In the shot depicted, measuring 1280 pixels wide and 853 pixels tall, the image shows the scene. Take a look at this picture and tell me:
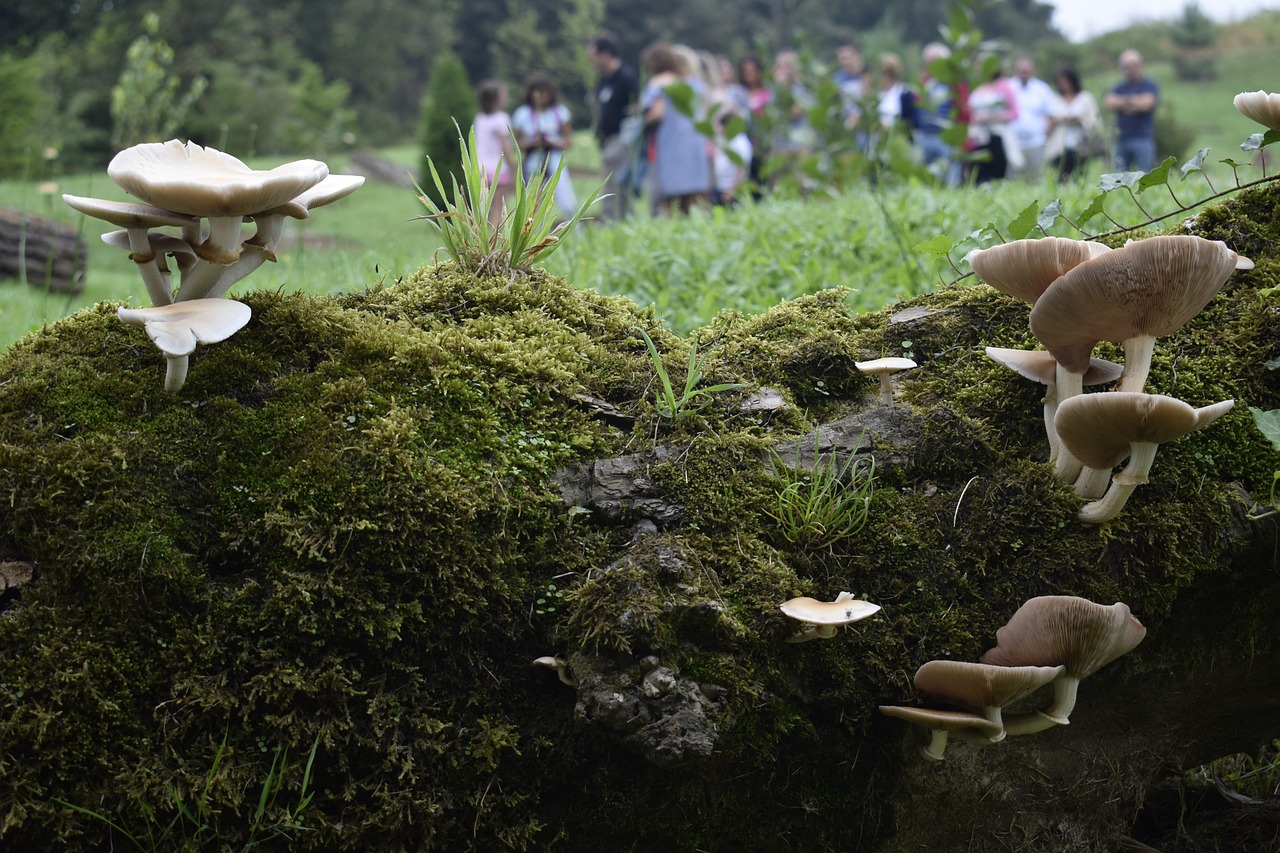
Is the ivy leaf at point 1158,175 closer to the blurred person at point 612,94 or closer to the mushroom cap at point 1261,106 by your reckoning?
the mushroom cap at point 1261,106

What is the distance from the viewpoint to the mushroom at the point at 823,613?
1.73 meters

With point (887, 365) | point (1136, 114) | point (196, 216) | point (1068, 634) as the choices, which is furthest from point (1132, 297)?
point (1136, 114)

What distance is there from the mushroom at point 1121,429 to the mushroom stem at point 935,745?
597mm

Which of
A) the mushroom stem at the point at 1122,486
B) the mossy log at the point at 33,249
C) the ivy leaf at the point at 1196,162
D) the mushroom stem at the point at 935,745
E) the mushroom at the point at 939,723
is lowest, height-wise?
the mossy log at the point at 33,249

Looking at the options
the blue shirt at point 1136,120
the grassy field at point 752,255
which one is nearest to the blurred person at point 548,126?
the grassy field at point 752,255

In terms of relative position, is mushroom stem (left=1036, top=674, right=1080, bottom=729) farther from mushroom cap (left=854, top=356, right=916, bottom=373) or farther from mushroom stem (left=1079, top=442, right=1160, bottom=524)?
mushroom cap (left=854, top=356, right=916, bottom=373)

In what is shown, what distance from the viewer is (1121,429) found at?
5.75 feet

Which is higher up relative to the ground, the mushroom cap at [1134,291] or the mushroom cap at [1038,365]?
the mushroom cap at [1134,291]

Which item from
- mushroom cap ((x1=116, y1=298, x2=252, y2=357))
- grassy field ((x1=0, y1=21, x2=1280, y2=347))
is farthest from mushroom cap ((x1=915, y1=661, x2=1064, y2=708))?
grassy field ((x1=0, y1=21, x2=1280, y2=347))

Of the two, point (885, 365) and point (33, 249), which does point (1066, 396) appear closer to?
point (885, 365)

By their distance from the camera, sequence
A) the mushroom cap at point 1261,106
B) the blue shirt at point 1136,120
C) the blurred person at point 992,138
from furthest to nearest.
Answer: the blue shirt at point 1136,120, the blurred person at point 992,138, the mushroom cap at point 1261,106

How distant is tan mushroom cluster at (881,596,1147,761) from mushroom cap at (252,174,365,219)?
1.61 metres

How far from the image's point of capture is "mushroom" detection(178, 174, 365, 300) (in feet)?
6.70

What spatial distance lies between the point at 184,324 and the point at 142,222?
0.31 m
